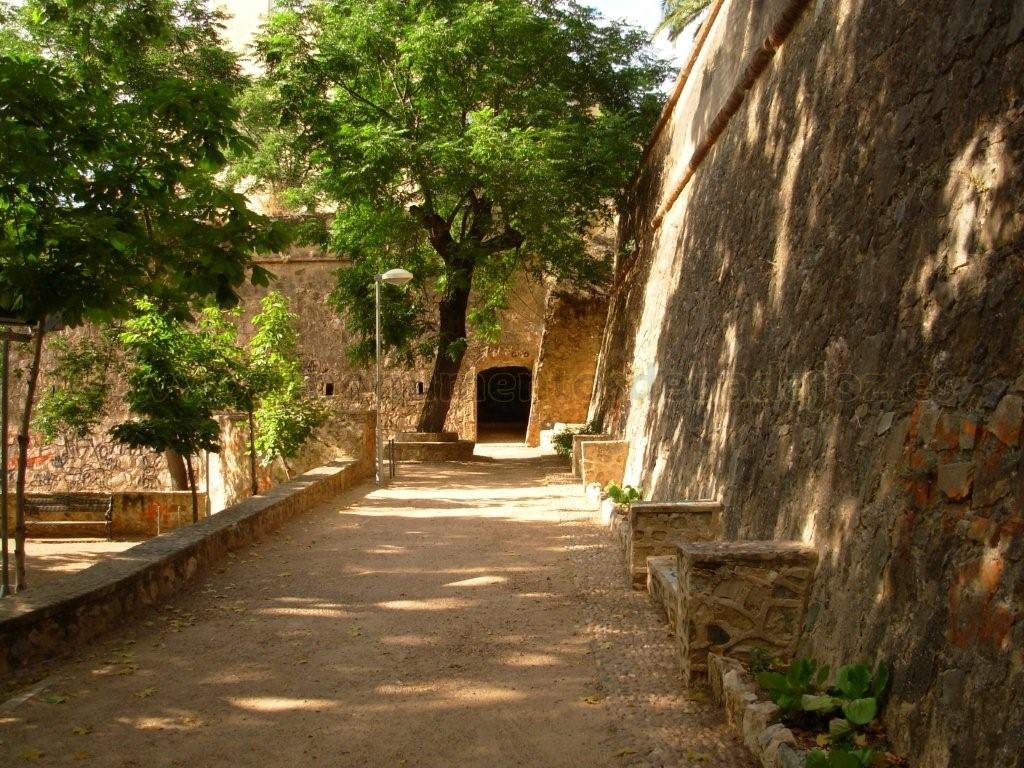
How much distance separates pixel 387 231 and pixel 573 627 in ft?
41.2

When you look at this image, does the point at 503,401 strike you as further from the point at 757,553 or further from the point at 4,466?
the point at 757,553

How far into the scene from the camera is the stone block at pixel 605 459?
479 inches

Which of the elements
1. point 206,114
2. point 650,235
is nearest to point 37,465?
point 650,235

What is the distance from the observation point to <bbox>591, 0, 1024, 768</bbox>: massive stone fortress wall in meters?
2.75

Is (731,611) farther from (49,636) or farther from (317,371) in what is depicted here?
(317,371)

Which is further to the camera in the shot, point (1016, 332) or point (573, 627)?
point (573, 627)

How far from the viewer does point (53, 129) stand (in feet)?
17.3

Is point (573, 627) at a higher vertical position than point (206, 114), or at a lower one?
lower

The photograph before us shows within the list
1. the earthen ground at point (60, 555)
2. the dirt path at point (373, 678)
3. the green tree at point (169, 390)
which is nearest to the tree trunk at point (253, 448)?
the green tree at point (169, 390)

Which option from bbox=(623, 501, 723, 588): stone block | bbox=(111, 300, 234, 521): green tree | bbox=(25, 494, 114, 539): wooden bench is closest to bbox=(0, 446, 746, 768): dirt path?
bbox=(623, 501, 723, 588): stone block

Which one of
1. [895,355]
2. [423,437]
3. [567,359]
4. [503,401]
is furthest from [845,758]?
[503,401]

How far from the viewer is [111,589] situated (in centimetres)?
550

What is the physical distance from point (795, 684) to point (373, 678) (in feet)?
7.28

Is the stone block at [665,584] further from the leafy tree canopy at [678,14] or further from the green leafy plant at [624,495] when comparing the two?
the leafy tree canopy at [678,14]
